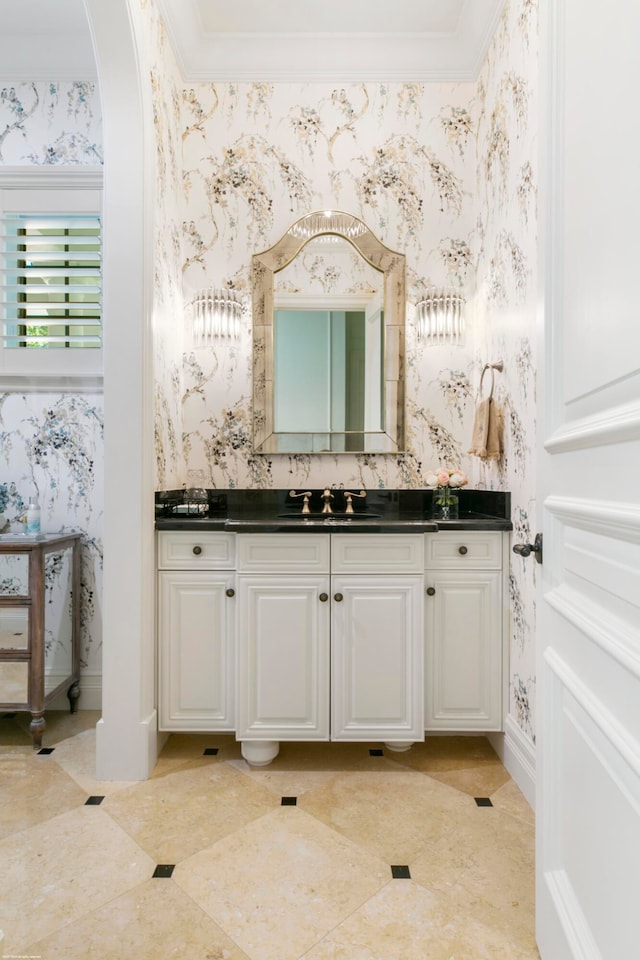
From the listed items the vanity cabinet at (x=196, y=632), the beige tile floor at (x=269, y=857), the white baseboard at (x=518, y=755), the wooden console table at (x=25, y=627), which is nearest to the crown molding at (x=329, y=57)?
the vanity cabinet at (x=196, y=632)

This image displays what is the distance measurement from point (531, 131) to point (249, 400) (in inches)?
59.7

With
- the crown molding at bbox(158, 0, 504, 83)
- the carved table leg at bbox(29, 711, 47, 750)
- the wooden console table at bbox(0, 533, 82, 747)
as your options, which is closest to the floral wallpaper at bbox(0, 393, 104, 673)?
the wooden console table at bbox(0, 533, 82, 747)

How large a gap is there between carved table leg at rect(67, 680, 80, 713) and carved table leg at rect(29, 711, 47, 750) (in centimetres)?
32

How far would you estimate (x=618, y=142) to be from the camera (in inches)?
32.2

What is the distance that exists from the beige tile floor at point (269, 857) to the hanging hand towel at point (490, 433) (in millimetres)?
1197

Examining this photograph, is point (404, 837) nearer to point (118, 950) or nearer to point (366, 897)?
point (366, 897)

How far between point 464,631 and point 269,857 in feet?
3.31

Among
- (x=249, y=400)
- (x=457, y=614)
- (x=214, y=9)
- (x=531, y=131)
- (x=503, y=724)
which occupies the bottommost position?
(x=503, y=724)

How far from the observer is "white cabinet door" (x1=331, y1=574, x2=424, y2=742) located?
203 cm

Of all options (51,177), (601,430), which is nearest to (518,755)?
(601,430)

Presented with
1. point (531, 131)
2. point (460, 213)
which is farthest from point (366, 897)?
point (460, 213)

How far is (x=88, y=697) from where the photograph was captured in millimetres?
2592

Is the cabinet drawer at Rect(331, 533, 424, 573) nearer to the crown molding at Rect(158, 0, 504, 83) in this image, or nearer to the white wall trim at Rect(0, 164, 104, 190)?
the white wall trim at Rect(0, 164, 104, 190)

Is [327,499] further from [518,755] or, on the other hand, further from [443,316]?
[518,755]
